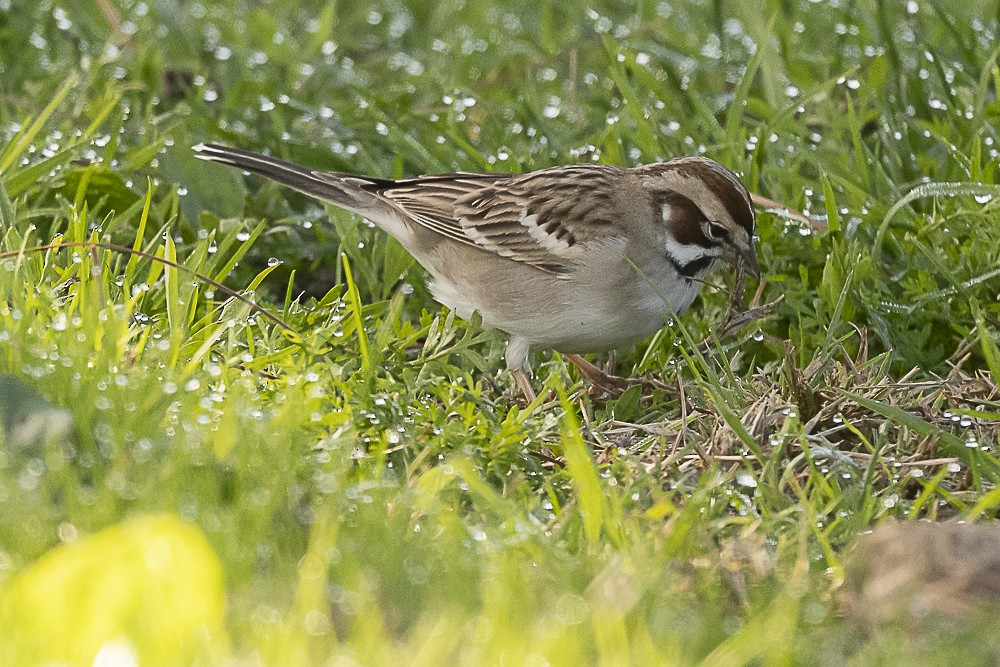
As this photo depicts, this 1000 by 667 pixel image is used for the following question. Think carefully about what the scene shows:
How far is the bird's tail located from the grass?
202 mm

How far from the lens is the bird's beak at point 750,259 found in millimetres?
5438

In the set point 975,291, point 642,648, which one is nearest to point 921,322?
point 975,291

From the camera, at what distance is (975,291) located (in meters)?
5.46

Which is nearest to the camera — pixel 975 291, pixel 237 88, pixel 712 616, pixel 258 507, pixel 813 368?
pixel 712 616

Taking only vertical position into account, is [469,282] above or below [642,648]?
below

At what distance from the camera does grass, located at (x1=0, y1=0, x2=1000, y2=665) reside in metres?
3.12

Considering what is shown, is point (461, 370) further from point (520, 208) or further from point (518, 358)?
point (520, 208)

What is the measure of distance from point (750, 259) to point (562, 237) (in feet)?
2.53

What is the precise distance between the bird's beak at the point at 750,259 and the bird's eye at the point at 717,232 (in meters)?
0.09

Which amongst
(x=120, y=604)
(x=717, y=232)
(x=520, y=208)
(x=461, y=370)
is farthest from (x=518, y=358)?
(x=120, y=604)

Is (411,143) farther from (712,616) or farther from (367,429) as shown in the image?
(712,616)

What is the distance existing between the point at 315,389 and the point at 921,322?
2711 mm

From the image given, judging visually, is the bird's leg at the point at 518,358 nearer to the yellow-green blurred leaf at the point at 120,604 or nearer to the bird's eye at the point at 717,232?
the bird's eye at the point at 717,232

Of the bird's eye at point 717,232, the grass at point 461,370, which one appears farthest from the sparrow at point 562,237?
the grass at point 461,370
